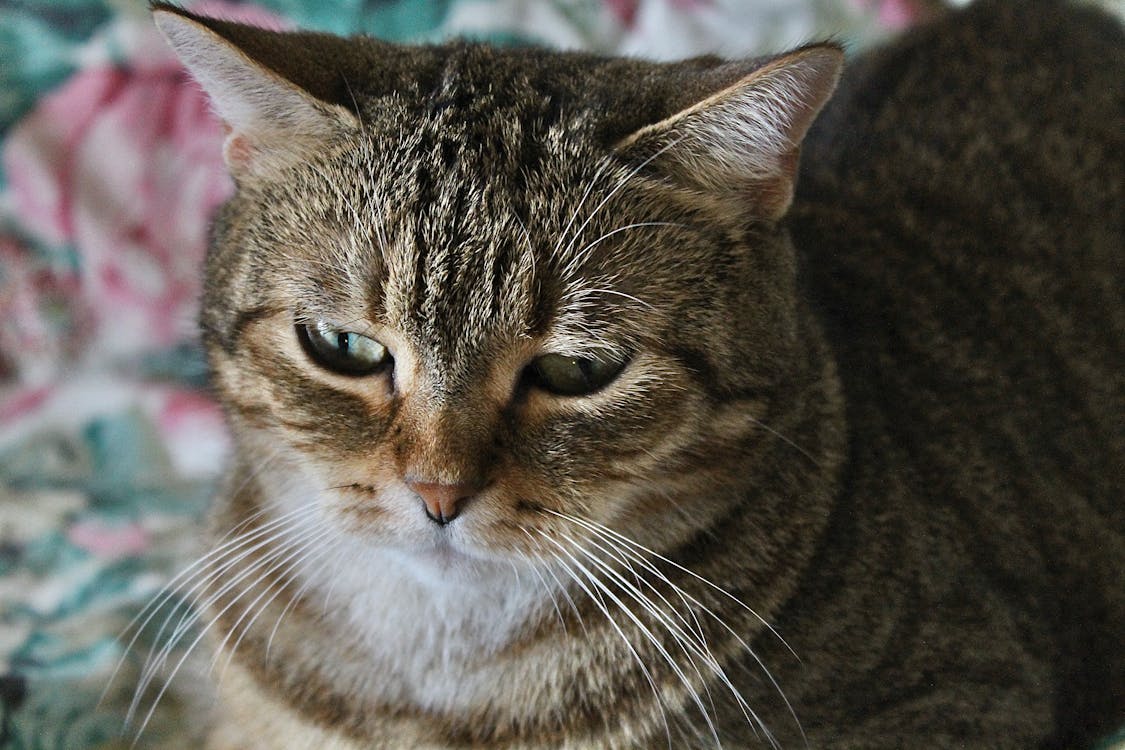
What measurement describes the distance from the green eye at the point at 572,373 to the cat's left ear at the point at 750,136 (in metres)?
0.21

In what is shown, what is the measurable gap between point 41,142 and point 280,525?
1301 millimetres

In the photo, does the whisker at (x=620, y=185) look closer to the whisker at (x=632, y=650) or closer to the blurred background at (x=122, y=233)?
the whisker at (x=632, y=650)

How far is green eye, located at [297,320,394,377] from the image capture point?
3.74ft

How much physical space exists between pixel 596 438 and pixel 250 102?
495 mm

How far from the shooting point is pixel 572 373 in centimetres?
113

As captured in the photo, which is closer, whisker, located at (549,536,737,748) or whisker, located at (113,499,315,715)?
whisker, located at (549,536,737,748)

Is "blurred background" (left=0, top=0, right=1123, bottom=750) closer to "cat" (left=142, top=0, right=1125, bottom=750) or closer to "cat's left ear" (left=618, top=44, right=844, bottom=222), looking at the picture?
"cat" (left=142, top=0, right=1125, bottom=750)

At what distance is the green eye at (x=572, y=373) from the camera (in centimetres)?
113

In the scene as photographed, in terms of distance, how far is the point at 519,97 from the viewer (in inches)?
46.8

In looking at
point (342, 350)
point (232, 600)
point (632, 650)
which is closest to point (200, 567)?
point (232, 600)

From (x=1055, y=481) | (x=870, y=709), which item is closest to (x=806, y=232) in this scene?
(x=1055, y=481)

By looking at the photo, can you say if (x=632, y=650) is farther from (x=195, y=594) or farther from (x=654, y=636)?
(x=195, y=594)

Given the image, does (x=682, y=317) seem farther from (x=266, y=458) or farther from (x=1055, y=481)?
(x=1055, y=481)

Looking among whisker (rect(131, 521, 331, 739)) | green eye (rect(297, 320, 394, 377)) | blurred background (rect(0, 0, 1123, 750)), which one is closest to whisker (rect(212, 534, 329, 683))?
whisker (rect(131, 521, 331, 739))
